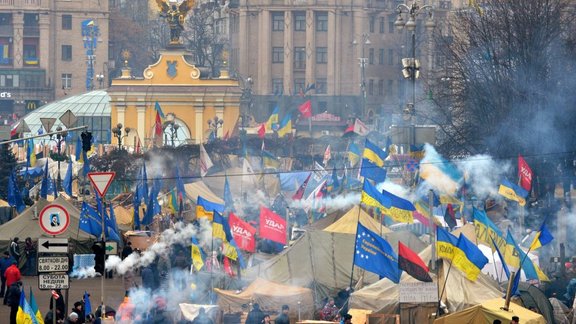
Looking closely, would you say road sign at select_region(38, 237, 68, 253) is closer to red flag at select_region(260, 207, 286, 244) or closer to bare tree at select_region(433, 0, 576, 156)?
red flag at select_region(260, 207, 286, 244)

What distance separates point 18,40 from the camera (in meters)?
133

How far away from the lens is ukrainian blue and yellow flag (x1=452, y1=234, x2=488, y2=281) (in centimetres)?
3552

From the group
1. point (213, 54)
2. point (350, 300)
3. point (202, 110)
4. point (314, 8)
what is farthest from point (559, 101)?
point (213, 54)

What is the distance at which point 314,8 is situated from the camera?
427 ft

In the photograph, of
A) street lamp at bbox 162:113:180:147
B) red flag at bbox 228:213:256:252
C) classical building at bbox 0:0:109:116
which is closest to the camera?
red flag at bbox 228:213:256:252

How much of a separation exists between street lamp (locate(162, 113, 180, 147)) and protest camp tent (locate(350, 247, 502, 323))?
4541 cm

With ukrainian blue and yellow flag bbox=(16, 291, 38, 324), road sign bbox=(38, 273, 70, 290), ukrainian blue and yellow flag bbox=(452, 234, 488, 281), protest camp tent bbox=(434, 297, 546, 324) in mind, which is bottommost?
protest camp tent bbox=(434, 297, 546, 324)

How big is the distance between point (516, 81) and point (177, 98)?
3671cm

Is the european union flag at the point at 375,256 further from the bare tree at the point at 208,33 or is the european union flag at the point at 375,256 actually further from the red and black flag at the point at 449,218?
the bare tree at the point at 208,33

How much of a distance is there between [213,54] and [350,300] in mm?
100948

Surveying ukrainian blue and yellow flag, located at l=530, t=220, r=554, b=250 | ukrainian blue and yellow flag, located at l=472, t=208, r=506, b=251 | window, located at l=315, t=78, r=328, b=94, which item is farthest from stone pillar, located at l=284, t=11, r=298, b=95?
ukrainian blue and yellow flag, located at l=530, t=220, r=554, b=250

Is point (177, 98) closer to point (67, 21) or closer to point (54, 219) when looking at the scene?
point (67, 21)

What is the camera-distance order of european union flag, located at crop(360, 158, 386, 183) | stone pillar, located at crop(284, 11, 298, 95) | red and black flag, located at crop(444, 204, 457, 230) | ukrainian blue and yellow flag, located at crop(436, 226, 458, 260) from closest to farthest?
ukrainian blue and yellow flag, located at crop(436, 226, 458, 260)
red and black flag, located at crop(444, 204, 457, 230)
european union flag, located at crop(360, 158, 386, 183)
stone pillar, located at crop(284, 11, 298, 95)

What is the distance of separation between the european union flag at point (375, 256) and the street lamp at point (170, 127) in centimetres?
4690
